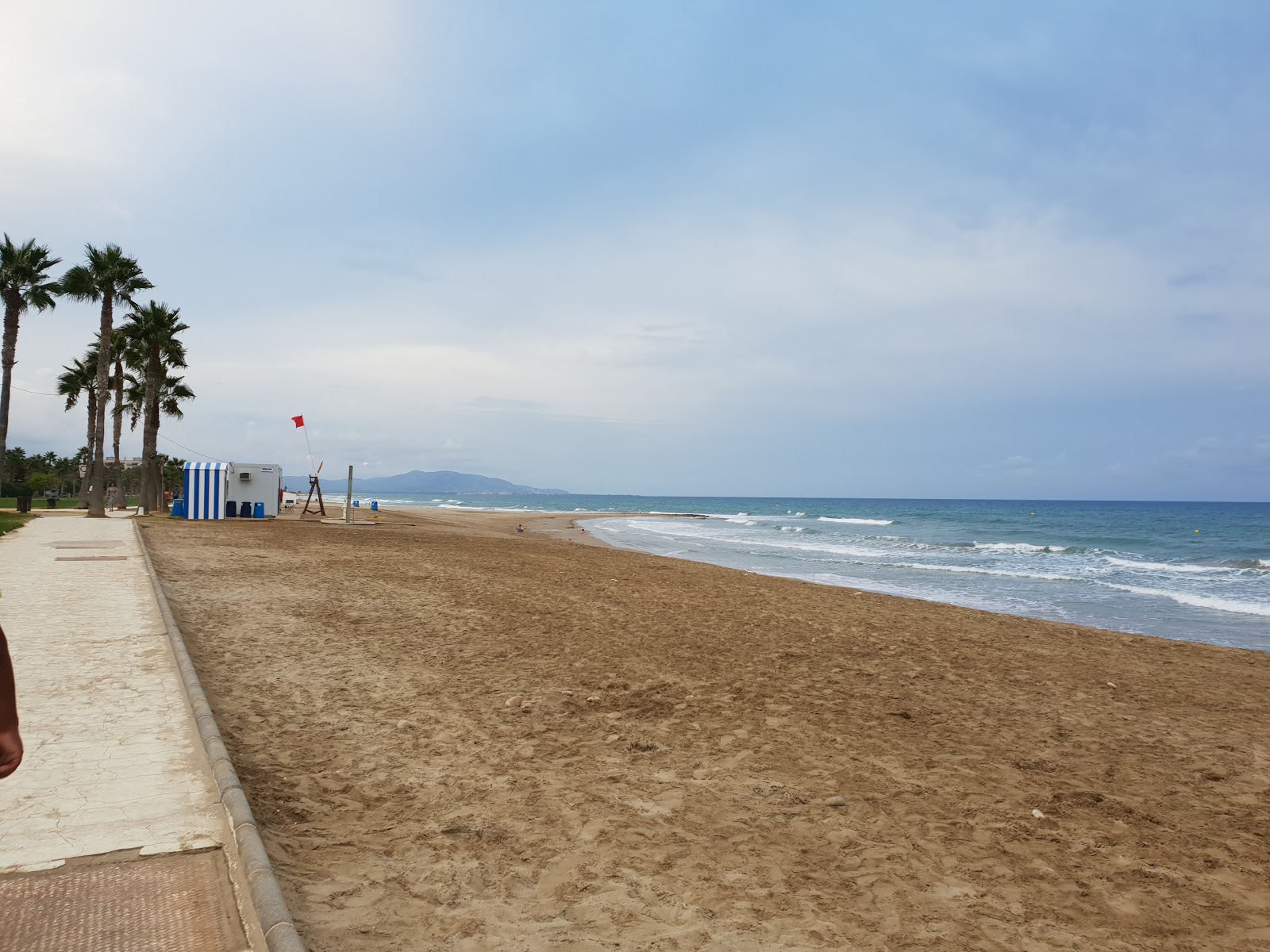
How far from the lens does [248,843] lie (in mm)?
3502

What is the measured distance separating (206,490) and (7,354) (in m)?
7.38

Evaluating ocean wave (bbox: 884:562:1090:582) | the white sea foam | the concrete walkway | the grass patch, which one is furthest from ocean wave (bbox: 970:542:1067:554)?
the grass patch

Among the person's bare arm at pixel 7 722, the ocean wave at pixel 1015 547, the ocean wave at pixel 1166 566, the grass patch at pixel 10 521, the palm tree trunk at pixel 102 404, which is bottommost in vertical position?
the ocean wave at pixel 1166 566

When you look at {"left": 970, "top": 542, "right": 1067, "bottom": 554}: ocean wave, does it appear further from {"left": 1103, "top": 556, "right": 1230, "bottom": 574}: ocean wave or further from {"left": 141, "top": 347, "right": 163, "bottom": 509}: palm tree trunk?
{"left": 141, "top": 347, "right": 163, "bottom": 509}: palm tree trunk

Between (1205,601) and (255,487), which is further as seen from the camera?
(255,487)

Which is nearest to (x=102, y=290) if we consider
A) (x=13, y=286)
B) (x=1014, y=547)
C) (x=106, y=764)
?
(x=13, y=286)

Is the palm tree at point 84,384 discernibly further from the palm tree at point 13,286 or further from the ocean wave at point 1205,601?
the ocean wave at point 1205,601

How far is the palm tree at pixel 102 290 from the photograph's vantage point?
89.4ft

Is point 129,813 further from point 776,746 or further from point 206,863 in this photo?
point 776,746

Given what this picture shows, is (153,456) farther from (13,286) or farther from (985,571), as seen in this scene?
(985,571)

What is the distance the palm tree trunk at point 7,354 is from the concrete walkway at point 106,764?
2229cm

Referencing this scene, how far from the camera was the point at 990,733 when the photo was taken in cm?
615

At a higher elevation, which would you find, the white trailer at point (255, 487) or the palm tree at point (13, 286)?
the palm tree at point (13, 286)

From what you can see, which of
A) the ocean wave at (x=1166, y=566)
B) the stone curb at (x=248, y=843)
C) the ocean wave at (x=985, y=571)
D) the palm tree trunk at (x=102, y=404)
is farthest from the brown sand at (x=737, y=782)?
the palm tree trunk at (x=102, y=404)
